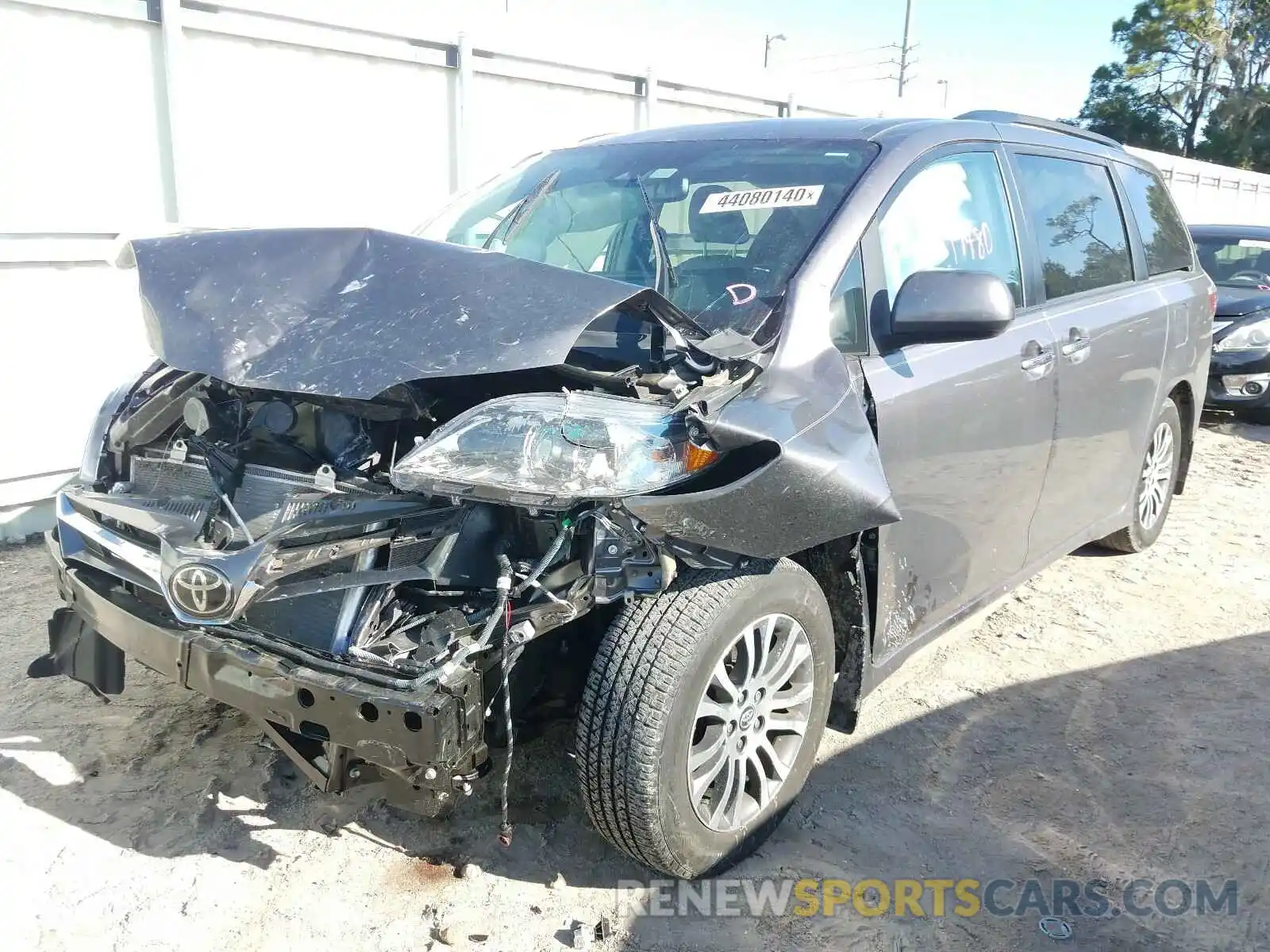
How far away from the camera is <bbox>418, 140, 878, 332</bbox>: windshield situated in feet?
8.92

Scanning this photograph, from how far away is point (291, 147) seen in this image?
624cm

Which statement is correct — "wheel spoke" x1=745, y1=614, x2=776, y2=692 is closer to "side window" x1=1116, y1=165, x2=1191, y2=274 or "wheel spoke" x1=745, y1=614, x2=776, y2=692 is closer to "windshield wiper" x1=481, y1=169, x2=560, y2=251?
"windshield wiper" x1=481, y1=169, x2=560, y2=251

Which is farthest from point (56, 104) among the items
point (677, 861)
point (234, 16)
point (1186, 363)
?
point (1186, 363)

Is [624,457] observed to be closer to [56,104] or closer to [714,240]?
[714,240]

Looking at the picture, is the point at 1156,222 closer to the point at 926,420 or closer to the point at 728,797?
the point at 926,420

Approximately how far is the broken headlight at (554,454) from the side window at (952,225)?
3.25ft

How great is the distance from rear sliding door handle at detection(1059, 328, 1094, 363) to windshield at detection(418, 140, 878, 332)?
43.0 inches

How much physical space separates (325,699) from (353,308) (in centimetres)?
96

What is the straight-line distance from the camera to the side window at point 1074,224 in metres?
3.52

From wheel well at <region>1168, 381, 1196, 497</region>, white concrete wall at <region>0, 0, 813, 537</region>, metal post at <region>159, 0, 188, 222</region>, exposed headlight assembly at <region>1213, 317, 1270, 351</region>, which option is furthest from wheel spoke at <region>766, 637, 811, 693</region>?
exposed headlight assembly at <region>1213, 317, 1270, 351</region>

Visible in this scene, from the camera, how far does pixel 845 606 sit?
2771 millimetres

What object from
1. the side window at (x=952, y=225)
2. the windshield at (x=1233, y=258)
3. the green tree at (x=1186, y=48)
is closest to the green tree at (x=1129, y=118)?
the green tree at (x=1186, y=48)

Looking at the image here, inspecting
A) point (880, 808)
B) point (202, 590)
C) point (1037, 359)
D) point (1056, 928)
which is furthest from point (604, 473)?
point (1037, 359)

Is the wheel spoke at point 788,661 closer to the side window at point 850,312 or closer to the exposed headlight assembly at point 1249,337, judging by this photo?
the side window at point 850,312
